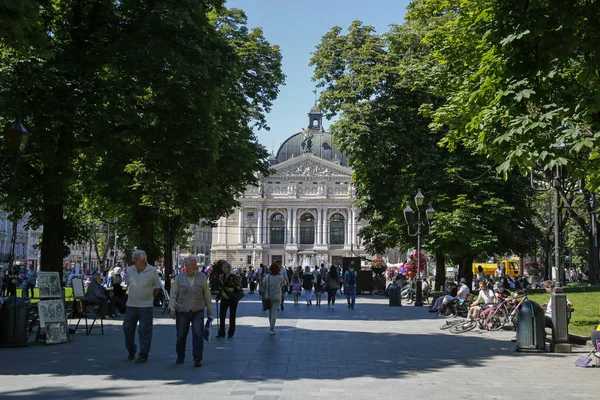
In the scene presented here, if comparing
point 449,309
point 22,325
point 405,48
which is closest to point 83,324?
point 22,325

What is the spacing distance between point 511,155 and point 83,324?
41.8 feet

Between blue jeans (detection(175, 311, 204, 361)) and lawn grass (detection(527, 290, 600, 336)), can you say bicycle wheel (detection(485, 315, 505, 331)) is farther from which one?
blue jeans (detection(175, 311, 204, 361))

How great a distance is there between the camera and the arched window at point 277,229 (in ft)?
376

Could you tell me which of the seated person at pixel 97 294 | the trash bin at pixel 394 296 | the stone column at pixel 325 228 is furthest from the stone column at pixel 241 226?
the seated person at pixel 97 294

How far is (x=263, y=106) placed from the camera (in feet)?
113

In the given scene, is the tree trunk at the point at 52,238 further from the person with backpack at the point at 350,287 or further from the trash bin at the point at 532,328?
the person with backpack at the point at 350,287

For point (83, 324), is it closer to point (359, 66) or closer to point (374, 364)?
point (374, 364)

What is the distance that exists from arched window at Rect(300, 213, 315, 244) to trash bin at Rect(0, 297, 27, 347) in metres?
101

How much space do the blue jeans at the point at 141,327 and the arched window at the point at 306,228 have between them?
102932 mm

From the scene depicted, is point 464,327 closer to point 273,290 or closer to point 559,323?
point 559,323

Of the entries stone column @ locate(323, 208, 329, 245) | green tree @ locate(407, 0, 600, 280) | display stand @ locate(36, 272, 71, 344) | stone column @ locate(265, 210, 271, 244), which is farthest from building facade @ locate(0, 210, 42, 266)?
green tree @ locate(407, 0, 600, 280)

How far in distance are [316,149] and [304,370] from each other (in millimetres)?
111565

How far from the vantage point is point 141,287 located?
11.6 metres

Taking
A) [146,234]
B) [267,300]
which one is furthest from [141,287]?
[146,234]
